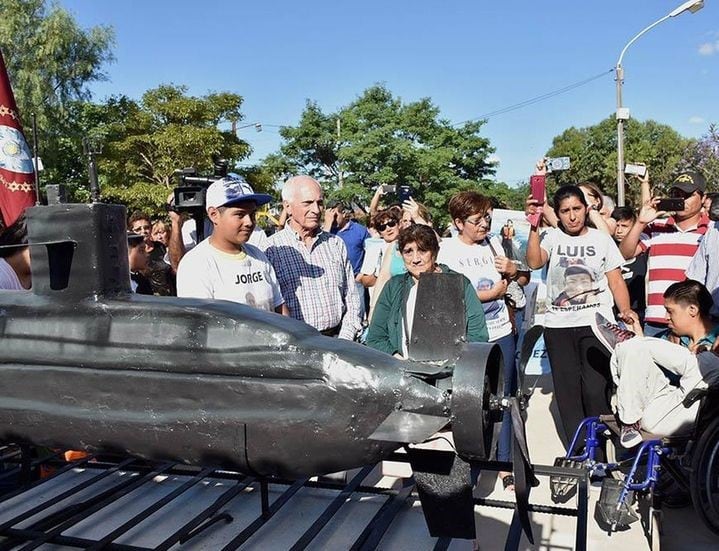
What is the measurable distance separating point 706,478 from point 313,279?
8.13 feet

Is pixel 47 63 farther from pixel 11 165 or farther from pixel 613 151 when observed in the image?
pixel 613 151

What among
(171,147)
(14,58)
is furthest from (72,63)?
(171,147)

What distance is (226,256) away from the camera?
300cm

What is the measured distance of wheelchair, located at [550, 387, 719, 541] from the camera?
3355 mm

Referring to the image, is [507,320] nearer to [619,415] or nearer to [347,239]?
[619,415]

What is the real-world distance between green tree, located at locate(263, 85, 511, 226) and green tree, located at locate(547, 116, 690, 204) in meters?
5.97

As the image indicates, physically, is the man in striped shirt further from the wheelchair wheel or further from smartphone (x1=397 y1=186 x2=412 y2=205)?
smartphone (x1=397 y1=186 x2=412 y2=205)

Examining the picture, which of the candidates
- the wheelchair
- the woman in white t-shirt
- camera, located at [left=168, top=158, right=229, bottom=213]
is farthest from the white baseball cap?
the woman in white t-shirt

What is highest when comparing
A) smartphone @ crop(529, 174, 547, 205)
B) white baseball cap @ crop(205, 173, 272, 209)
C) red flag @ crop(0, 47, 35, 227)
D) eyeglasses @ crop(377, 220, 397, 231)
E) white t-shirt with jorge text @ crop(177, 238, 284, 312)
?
red flag @ crop(0, 47, 35, 227)

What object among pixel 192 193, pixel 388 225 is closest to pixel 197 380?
pixel 192 193

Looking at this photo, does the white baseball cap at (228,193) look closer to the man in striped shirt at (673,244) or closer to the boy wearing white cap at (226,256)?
the boy wearing white cap at (226,256)

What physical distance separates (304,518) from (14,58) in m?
27.0

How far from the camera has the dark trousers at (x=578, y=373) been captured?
173 inches

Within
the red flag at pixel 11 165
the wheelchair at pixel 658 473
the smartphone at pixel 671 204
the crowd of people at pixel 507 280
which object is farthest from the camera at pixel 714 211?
the red flag at pixel 11 165
